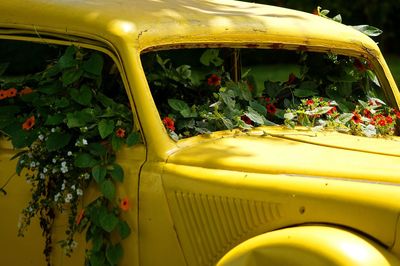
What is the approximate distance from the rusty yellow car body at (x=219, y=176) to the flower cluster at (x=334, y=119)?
135mm

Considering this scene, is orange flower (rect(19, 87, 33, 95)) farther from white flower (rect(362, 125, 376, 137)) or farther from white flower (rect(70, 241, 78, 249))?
white flower (rect(362, 125, 376, 137))

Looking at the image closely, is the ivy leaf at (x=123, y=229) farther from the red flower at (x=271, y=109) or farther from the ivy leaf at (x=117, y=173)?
the red flower at (x=271, y=109)

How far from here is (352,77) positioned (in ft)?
15.1

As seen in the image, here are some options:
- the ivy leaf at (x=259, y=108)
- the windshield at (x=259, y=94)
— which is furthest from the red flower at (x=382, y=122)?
the ivy leaf at (x=259, y=108)

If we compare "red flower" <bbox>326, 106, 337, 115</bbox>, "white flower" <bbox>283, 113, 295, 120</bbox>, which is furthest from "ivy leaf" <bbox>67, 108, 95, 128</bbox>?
"red flower" <bbox>326, 106, 337, 115</bbox>

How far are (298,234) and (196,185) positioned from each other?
1.88 feet

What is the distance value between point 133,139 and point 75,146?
0.33 meters

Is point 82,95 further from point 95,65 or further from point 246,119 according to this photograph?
point 246,119

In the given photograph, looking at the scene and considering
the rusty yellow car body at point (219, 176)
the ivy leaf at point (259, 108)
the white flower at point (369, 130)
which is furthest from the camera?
the ivy leaf at point (259, 108)

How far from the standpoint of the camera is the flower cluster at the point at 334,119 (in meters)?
3.95

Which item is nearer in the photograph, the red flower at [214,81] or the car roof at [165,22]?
the car roof at [165,22]

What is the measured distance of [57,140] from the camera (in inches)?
144

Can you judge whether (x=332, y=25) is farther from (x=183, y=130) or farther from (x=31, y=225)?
(x=31, y=225)

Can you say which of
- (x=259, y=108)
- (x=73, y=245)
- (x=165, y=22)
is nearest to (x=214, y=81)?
(x=259, y=108)
